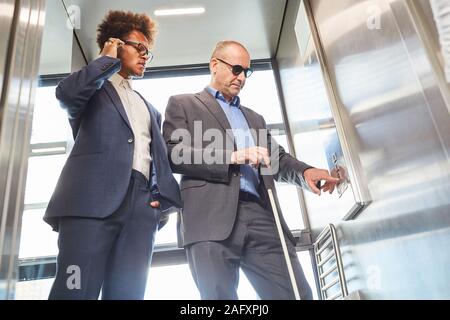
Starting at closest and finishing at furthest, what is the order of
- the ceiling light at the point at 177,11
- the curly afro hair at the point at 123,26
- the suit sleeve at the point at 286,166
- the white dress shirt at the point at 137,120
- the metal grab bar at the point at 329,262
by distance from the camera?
the white dress shirt at the point at 137,120 < the suit sleeve at the point at 286,166 < the curly afro hair at the point at 123,26 < the metal grab bar at the point at 329,262 < the ceiling light at the point at 177,11

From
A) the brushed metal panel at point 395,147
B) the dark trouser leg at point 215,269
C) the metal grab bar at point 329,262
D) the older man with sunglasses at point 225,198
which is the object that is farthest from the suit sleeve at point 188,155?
the metal grab bar at point 329,262

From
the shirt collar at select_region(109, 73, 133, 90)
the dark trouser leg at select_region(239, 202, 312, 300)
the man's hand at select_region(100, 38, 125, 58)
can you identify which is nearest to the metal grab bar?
the dark trouser leg at select_region(239, 202, 312, 300)

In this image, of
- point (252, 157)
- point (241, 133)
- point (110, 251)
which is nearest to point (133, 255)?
point (110, 251)

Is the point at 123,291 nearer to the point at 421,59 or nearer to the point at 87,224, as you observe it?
the point at 87,224

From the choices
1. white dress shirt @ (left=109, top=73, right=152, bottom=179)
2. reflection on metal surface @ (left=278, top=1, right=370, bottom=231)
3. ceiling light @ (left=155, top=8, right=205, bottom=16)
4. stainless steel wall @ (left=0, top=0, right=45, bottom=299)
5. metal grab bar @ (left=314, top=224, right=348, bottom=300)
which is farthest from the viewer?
ceiling light @ (left=155, top=8, right=205, bottom=16)

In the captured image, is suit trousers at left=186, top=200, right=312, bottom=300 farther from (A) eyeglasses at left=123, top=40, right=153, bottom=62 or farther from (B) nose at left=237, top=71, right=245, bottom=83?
(A) eyeglasses at left=123, top=40, right=153, bottom=62

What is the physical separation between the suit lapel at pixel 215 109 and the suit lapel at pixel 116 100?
0.93ft

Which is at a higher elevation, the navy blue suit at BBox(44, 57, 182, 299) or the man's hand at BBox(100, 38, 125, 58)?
the man's hand at BBox(100, 38, 125, 58)

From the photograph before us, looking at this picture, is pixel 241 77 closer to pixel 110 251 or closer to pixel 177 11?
pixel 110 251

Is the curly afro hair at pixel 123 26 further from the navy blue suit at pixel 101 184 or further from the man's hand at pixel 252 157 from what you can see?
the man's hand at pixel 252 157

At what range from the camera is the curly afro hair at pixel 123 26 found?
5.31 feet

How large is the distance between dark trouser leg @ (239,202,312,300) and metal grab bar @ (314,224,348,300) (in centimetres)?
81

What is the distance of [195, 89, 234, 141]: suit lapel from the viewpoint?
141 centimetres

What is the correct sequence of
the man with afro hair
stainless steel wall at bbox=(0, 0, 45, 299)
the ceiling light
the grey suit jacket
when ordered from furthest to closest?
the ceiling light → the grey suit jacket → the man with afro hair → stainless steel wall at bbox=(0, 0, 45, 299)
